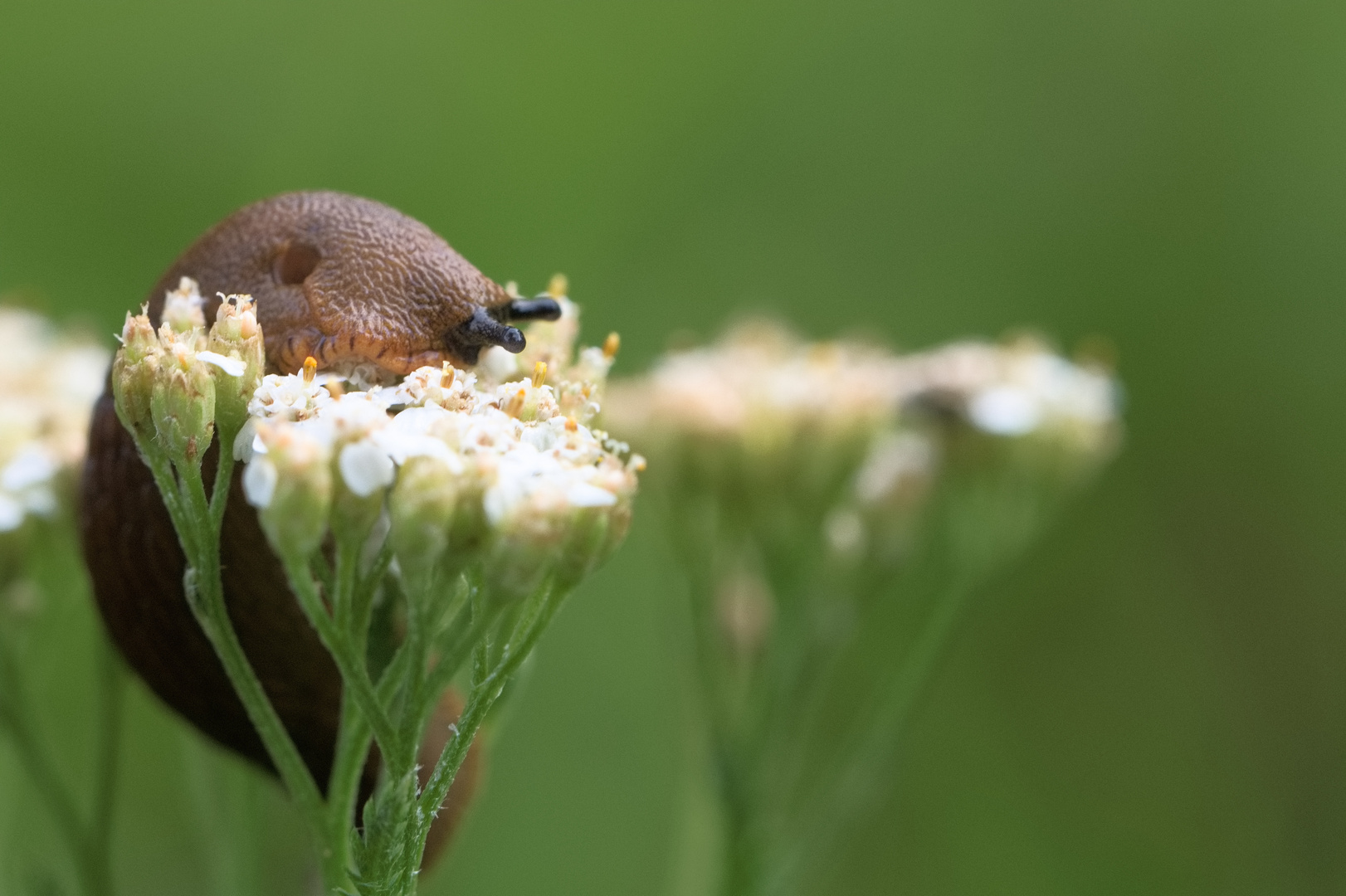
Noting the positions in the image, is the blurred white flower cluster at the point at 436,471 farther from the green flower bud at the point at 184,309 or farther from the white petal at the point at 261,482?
the green flower bud at the point at 184,309

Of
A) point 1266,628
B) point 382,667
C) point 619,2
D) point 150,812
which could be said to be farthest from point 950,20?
point 382,667

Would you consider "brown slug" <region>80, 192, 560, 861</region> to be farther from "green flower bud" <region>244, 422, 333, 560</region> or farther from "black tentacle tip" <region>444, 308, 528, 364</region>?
"green flower bud" <region>244, 422, 333, 560</region>

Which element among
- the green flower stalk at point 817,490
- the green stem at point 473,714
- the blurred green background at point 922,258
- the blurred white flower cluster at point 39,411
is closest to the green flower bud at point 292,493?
the green stem at point 473,714

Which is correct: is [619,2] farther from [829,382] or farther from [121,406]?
[121,406]

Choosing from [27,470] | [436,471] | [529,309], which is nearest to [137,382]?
[436,471]

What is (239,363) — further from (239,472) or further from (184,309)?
(239,472)

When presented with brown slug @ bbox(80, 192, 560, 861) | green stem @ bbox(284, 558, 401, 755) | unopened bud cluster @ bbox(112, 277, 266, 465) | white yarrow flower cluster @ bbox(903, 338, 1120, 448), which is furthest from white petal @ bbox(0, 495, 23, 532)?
white yarrow flower cluster @ bbox(903, 338, 1120, 448)
